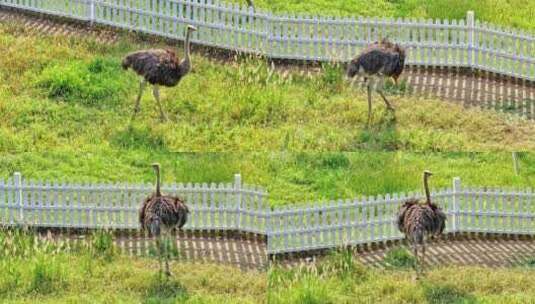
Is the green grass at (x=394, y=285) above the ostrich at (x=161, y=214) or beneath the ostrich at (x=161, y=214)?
beneath

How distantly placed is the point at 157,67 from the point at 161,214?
2708mm

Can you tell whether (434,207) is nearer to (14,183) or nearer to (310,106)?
(310,106)

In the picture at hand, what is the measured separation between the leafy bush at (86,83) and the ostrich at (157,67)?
3.28ft

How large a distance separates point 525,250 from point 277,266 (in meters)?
4.36

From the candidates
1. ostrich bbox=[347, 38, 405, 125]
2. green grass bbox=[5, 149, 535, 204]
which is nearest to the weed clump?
green grass bbox=[5, 149, 535, 204]

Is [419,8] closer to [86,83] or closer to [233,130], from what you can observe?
[233,130]

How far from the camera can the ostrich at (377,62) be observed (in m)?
27.7

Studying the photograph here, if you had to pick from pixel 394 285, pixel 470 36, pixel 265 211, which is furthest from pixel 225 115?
pixel 470 36

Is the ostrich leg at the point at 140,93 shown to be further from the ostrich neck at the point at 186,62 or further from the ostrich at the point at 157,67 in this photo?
the ostrich neck at the point at 186,62

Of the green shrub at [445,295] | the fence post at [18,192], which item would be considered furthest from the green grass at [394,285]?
the fence post at [18,192]

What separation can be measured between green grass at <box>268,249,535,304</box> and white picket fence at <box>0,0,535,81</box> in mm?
5014

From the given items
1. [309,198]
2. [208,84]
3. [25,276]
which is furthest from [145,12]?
[25,276]

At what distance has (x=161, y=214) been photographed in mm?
26172

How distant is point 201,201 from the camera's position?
95.0 feet
